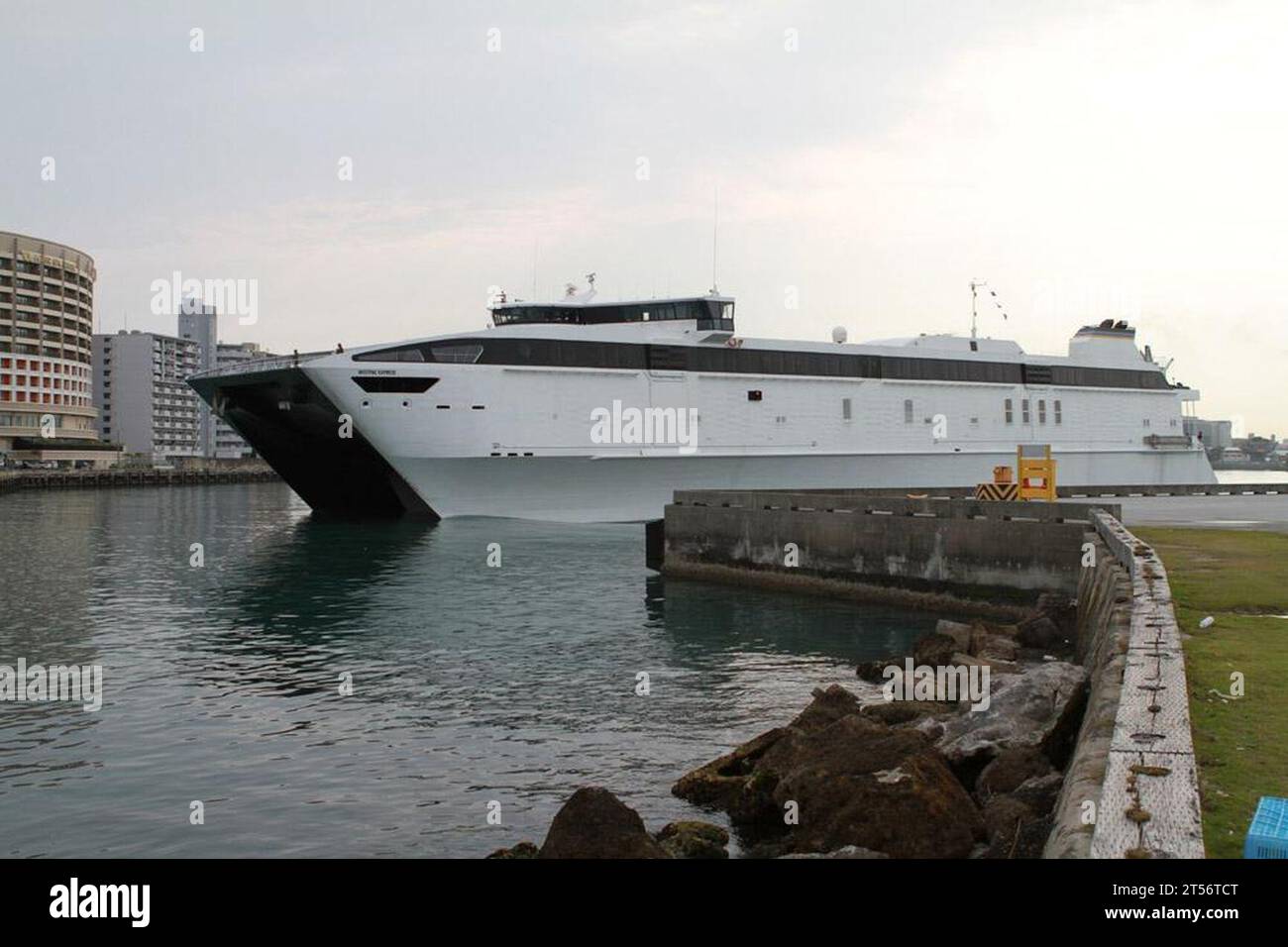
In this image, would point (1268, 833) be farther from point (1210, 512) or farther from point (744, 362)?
point (744, 362)

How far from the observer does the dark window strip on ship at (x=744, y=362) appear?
50750 millimetres

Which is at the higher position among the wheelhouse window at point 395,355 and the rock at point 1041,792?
the wheelhouse window at point 395,355

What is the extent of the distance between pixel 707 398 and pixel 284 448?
21.6m

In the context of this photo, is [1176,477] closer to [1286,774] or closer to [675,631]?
[675,631]

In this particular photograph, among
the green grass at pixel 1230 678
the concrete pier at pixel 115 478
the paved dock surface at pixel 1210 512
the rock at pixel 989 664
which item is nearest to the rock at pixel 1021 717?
the green grass at pixel 1230 678

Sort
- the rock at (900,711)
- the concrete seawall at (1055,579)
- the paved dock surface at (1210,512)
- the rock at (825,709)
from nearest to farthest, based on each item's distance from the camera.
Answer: the concrete seawall at (1055,579) → the rock at (825,709) → the rock at (900,711) → the paved dock surface at (1210,512)

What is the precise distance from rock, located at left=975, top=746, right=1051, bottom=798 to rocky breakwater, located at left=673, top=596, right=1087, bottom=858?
11 mm

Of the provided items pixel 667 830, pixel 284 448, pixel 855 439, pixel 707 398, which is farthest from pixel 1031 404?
pixel 667 830

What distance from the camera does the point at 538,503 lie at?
52656mm

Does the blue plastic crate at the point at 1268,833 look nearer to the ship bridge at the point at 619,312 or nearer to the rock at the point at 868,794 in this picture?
the rock at the point at 868,794

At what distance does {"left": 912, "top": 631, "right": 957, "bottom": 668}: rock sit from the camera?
19.3 m

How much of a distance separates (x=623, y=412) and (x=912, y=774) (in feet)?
144

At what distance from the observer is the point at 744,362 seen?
56594 mm

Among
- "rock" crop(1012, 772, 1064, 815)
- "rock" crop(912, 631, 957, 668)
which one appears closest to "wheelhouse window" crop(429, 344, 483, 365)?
"rock" crop(912, 631, 957, 668)
